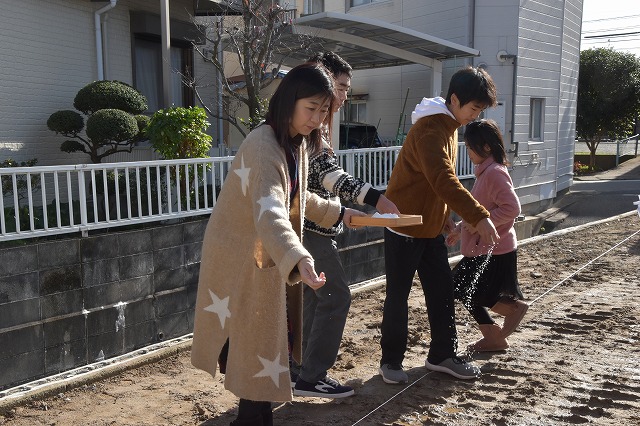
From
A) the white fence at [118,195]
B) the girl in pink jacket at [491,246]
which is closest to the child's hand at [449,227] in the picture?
the girl in pink jacket at [491,246]

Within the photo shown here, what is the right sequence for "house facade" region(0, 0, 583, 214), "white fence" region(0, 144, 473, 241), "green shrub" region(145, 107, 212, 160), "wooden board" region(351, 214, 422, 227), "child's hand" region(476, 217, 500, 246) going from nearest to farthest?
1. "wooden board" region(351, 214, 422, 227)
2. "child's hand" region(476, 217, 500, 246)
3. "white fence" region(0, 144, 473, 241)
4. "green shrub" region(145, 107, 212, 160)
5. "house facade" region(0, 0, 583, 214)

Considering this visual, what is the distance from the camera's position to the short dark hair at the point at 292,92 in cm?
272

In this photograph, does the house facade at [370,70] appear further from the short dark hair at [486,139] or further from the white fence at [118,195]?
the short dark hair at [486,139]

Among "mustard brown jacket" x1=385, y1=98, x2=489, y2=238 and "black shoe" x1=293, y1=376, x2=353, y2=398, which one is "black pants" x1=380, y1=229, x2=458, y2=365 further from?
"black shoe" x1=293, y1=376, x2=353, y2=398

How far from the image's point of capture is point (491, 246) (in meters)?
4.32

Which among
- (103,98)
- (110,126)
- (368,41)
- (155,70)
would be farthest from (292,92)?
(368,41)

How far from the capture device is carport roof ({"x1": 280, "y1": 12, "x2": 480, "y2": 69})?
10.2 m

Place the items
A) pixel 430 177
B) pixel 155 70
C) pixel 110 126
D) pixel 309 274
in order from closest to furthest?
pixel 309 274, pixel 430 177, pixel 110 126, pixel 155 70

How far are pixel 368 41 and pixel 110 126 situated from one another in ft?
18.6

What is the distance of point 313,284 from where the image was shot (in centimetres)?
235

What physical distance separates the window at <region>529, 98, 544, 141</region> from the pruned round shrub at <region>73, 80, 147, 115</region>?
10.3 metres

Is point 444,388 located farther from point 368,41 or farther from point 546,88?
point 546,88

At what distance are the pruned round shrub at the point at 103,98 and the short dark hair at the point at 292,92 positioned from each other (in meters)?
5.88

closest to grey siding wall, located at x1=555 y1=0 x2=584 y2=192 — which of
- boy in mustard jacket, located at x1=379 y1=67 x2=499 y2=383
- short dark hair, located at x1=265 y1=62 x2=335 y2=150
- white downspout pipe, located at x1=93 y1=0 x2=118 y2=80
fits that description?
white downspout pipe, located at x1=93 y1=0 x2=118 y2=80
